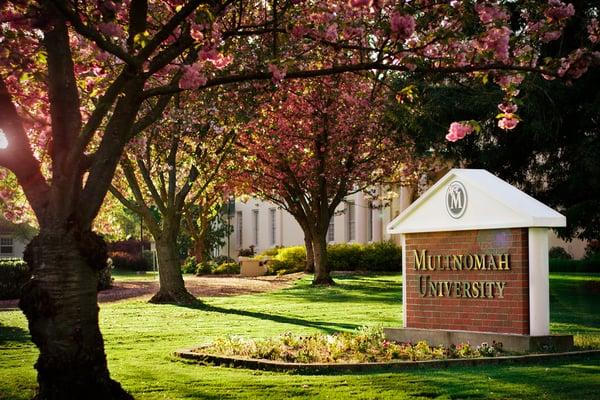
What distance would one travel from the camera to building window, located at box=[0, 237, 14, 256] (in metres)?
64.0

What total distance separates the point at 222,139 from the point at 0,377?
15.2 metres

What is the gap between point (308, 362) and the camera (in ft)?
36.4

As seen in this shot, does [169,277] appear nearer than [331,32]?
No

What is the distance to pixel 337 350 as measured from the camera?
1183 centimetres

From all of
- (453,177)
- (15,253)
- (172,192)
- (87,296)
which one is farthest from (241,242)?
(87,296)

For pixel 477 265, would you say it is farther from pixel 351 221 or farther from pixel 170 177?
pixel 351 221

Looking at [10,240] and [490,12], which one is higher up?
[490,12]

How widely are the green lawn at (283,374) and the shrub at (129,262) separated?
2748cm

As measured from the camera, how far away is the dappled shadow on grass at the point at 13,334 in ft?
51.7

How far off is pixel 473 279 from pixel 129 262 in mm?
43281

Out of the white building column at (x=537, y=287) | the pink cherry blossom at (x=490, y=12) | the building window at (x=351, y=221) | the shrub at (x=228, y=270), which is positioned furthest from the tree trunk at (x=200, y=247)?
the pink cherry blossom at (x=490, y=12)

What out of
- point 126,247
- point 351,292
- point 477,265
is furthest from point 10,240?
point 477,265

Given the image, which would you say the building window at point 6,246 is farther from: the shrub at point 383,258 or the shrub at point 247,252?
the shrub at point 383,258

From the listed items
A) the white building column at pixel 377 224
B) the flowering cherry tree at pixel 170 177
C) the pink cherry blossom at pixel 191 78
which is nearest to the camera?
the pink cherry blossom at pixel 191 78
